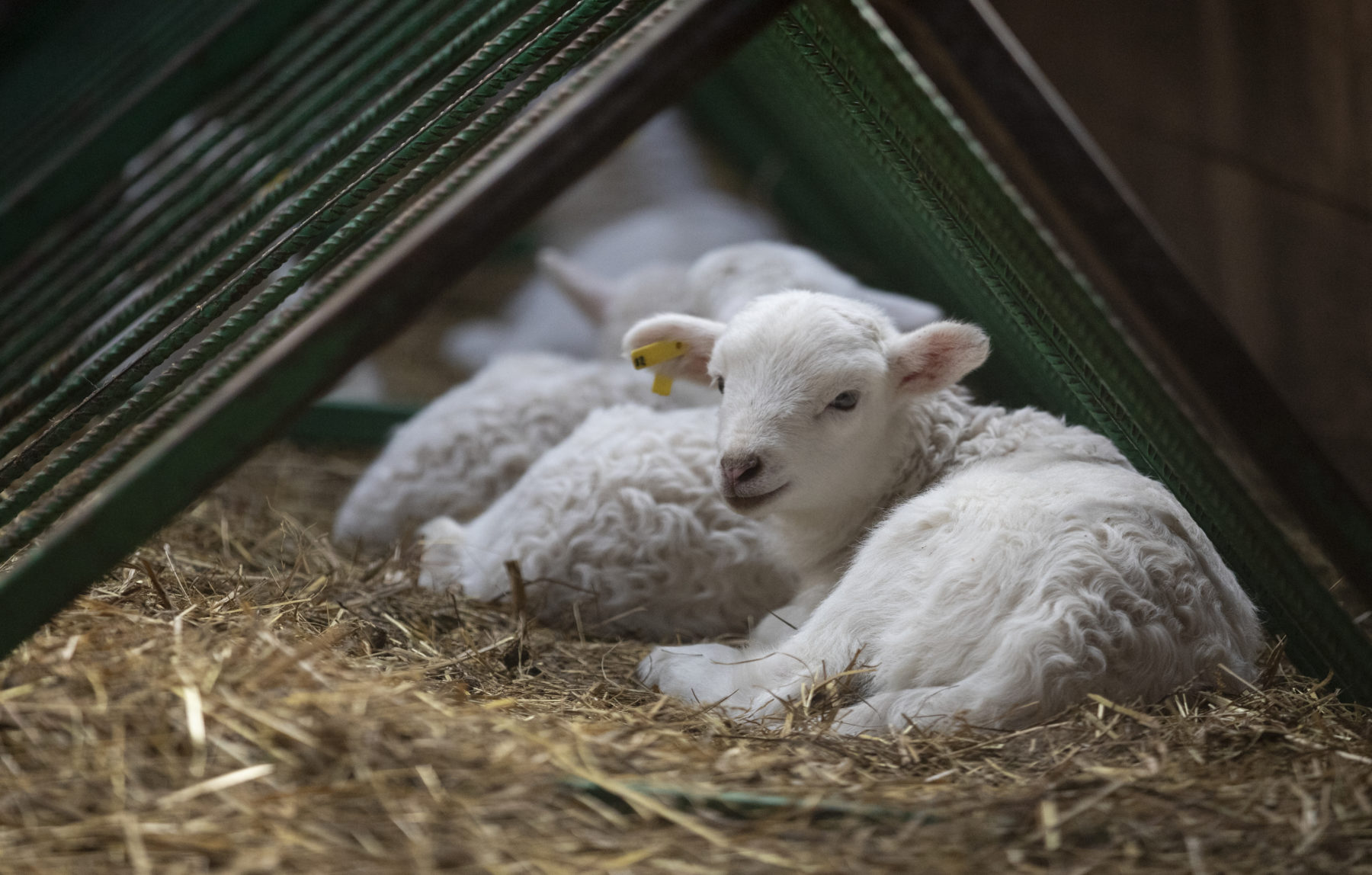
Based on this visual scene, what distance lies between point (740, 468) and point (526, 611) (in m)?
0.87

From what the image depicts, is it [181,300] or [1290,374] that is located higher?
[181,300]

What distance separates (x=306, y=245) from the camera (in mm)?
2572

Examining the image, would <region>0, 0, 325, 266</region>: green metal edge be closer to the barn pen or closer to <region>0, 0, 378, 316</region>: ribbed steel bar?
the barn pen

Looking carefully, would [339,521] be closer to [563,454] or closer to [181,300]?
[563,454]

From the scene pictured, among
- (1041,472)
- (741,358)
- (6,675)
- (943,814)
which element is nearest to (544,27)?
(741,358)

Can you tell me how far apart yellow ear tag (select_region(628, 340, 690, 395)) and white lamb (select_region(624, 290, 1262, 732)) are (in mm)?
50

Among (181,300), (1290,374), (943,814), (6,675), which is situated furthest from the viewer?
(1290,374)

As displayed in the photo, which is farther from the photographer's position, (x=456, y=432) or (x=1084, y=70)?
(x=1084, y=70)

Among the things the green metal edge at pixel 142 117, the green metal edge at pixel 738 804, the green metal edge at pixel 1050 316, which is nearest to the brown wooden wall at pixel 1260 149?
the green metal edge at pixel 1050 316

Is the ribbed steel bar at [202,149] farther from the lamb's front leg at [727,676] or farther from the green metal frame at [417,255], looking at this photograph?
the lamb's front leg at [727,676]

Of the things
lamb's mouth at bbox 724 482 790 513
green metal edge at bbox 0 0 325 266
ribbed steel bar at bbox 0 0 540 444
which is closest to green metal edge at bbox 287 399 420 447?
green metal edge at bbox 0 0 325 266

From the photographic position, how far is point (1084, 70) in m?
5.94

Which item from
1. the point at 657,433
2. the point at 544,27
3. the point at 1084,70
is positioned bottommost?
the point at 1084,70

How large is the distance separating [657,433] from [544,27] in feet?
4.25
